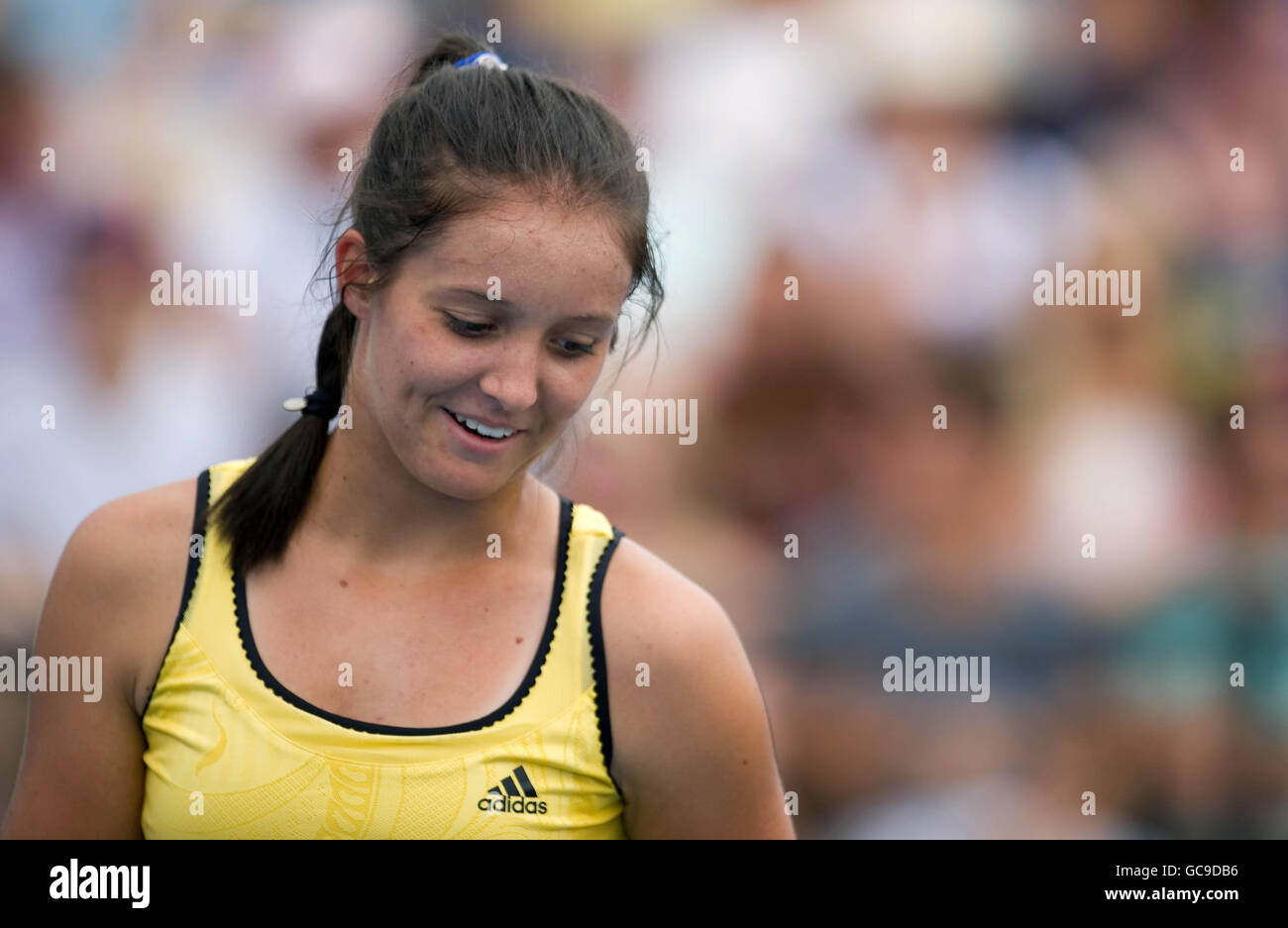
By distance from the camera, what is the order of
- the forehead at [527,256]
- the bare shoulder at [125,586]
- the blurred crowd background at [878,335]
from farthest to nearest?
the blurred crowd background at [878,335]
the bare shoulder at [125,586]
the forehead at [527,256]

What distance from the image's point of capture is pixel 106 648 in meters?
1.40

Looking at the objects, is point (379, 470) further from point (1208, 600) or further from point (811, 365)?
point (1208, 600)

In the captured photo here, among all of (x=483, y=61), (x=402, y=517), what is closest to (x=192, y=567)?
(x=402, y=517)

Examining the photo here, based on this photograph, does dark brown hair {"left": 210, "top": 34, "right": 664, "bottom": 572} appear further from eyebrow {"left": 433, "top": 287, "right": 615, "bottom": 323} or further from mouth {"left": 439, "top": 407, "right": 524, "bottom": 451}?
mouth {"left": 439, "top": 407, "right": 524, "bottom": 451}

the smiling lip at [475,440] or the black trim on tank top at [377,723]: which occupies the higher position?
the smiling lip at [475,440]

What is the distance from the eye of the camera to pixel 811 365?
2832mm

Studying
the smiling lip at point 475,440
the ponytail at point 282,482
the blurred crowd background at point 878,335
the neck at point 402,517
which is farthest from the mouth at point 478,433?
the blurred crowd background at point 878,335

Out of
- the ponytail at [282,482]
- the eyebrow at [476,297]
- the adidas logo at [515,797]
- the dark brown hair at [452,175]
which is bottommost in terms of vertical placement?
the adidas logo at [515,797]

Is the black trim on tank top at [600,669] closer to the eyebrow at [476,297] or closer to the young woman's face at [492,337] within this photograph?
the young woman's face at [492,337]

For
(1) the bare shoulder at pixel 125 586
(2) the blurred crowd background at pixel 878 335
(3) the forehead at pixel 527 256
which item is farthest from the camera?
(2) the blurred crowd background at pixel 878 335

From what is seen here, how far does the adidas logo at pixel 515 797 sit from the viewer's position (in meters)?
1.33

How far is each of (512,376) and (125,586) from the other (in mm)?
516

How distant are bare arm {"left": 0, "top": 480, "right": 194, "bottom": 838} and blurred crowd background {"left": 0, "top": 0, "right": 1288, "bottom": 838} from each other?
50.2 inches

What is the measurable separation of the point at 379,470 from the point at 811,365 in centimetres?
156
